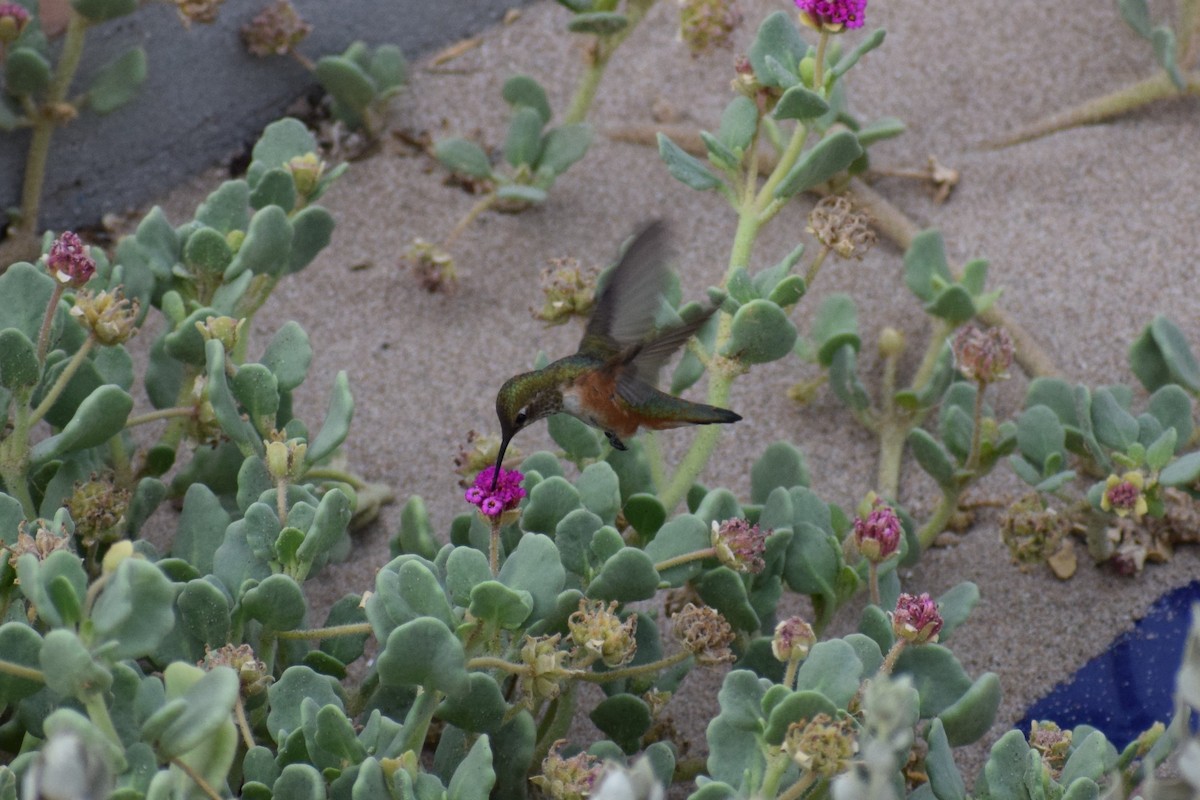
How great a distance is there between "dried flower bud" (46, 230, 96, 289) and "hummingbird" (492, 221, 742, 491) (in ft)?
1.61

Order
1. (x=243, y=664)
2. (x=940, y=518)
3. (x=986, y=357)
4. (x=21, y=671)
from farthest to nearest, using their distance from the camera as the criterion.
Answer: (x=940, y=518) → (x=986, y=357) → (x=243, y=664) → (x=21, y=671)

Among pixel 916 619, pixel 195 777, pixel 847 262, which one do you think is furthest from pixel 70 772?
pixel 847 262

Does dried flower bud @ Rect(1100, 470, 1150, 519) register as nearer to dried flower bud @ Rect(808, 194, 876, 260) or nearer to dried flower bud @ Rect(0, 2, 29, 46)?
dried flower bud @ Rect(808, 194, 876, 260)

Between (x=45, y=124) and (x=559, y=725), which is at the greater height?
(x=45, y=124)

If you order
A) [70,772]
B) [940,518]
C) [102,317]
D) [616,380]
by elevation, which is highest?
[70,772]

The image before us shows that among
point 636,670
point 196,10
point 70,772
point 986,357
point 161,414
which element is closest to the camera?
point 70,772

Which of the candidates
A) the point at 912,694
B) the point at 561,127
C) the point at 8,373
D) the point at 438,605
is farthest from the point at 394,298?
the point at 912,694

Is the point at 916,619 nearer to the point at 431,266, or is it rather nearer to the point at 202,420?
the point at 202,420

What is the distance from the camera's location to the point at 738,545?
166cm

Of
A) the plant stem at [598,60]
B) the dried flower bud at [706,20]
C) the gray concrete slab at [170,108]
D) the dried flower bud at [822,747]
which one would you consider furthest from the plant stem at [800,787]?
the gray concrete slab at [170,108]

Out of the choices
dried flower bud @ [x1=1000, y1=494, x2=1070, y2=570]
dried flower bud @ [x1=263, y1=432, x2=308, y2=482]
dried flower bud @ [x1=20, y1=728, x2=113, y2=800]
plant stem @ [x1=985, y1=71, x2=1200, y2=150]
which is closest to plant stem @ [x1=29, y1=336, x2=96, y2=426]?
dried flower bud @ [x1=263, y1=432, x2=308, y2=482]

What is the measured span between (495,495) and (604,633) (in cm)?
19

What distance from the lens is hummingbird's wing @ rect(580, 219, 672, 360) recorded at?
1606mm

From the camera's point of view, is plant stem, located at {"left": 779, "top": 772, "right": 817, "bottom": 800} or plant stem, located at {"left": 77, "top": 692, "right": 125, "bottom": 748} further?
plant stem, located at {"left": 779, "top": 772, "right": 817, "bottom": 800}
